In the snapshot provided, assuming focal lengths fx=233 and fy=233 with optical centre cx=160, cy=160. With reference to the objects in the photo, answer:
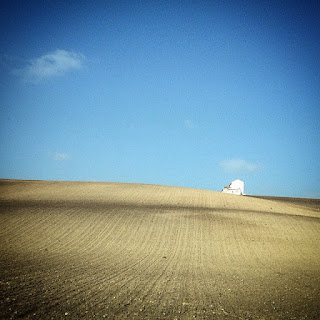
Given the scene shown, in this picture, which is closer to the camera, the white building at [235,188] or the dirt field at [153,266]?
the dirt field at [153,266]

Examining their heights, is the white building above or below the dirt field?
above

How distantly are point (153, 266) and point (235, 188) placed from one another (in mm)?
38028

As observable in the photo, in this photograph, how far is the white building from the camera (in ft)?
139

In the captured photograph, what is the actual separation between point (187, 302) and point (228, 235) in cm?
753

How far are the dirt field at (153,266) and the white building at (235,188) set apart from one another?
89.5 feet

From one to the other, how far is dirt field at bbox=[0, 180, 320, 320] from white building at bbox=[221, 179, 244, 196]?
2729cm

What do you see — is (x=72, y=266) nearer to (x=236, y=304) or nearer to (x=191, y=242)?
(x=236, y=304)

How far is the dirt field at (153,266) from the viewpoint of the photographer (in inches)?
188

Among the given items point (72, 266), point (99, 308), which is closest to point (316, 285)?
point (99, 308)

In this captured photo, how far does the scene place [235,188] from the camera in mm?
42938

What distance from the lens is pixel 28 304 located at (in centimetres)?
455

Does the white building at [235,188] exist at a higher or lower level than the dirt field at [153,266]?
higher

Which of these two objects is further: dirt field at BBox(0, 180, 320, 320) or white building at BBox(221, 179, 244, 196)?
white building at BBox(221, 179, 244, 196)

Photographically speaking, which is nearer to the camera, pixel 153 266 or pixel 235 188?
pixel 153 266
